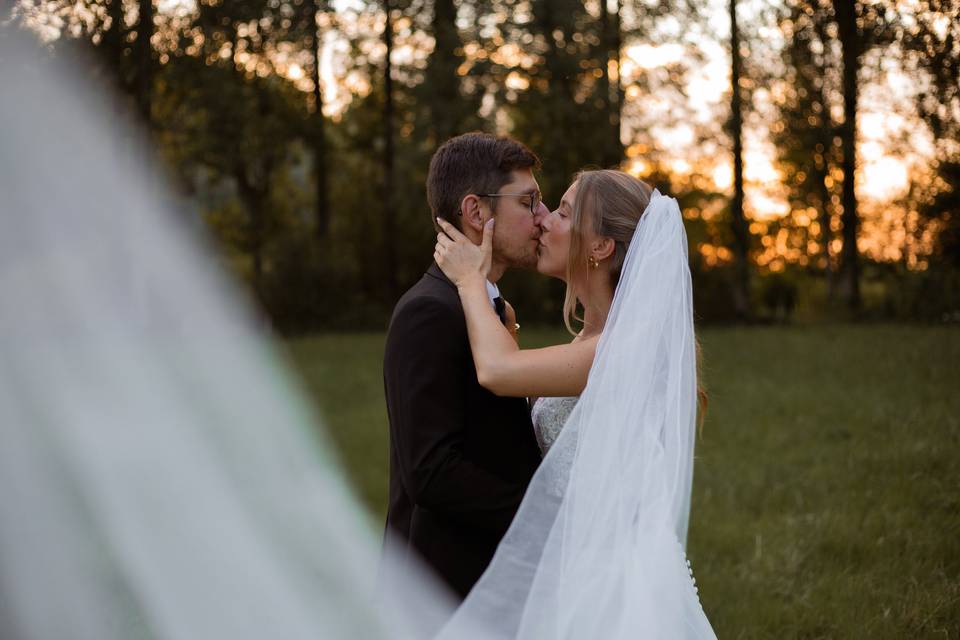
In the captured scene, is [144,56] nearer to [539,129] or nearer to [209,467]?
[209,467]

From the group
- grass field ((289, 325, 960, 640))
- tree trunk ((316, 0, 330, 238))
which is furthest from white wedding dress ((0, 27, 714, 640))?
tree trunk ((316, 0, 330, 238))

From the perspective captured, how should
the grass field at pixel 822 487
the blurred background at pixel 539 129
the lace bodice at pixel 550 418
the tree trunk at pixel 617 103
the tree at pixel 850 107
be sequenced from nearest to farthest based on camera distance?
the lace bodice at pixel 550 418
the grass field at pixel 822 487
the blurred background at pixel 539 129
the tree at pixel 850 107
the tree trunk at pixel 617 103

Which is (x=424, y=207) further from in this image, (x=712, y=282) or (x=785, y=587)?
(x=785, y=587)

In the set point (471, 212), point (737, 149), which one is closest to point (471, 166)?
point (471, 212)

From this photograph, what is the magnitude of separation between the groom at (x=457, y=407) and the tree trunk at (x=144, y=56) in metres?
15.8

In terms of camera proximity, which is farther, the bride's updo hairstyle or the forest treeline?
the forest treeline

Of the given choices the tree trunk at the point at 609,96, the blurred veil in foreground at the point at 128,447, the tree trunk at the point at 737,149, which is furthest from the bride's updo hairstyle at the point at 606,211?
the tree trunk at the point at 737,149

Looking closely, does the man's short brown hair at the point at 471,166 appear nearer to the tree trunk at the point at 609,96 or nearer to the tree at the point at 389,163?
the tree trunk at the point at 609,96

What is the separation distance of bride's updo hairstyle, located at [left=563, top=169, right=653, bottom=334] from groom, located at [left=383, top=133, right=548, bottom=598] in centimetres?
21

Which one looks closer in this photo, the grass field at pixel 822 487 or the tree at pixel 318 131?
the grass field at pixel 822 487

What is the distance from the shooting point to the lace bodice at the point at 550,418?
3994 mm

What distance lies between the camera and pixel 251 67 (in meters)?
30.2

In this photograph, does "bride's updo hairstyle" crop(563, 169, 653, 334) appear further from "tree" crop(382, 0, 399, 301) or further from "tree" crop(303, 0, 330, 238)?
"tree" crop(303, 0, 330, 238)

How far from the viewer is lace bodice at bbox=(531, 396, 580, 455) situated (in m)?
3.99
